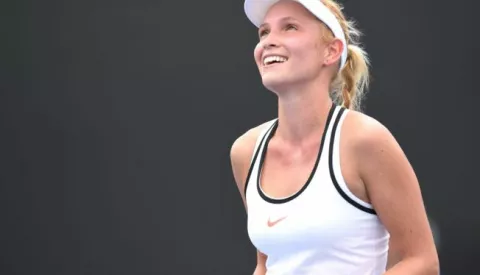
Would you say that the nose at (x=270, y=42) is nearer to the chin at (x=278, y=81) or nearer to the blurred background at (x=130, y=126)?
the chin at (x=278, y=81)

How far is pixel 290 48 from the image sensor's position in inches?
74.3

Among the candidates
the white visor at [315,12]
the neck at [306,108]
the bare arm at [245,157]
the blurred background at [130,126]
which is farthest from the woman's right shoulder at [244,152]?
the blurred background at [130,126]

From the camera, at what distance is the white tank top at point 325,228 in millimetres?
1778

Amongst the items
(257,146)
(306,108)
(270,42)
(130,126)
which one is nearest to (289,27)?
(270,42)

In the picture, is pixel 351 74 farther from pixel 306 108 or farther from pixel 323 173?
pixel 323 173

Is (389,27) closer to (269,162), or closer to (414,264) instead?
(269,162)

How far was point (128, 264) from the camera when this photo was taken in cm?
312

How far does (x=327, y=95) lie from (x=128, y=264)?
4.73ft

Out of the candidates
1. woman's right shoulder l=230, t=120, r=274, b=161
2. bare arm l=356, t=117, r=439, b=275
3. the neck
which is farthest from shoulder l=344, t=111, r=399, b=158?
woman's right shoulder l=230, t=120, r=274, b=161

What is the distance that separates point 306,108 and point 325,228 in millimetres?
299

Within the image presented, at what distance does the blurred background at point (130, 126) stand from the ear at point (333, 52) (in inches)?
42.3

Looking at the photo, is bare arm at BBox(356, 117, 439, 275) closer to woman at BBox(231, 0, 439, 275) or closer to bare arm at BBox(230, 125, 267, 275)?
woman at BBox(231, 0, 439, 275)

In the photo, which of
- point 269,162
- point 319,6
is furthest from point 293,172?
point 319,6

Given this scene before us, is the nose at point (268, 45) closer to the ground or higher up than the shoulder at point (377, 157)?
higher up
